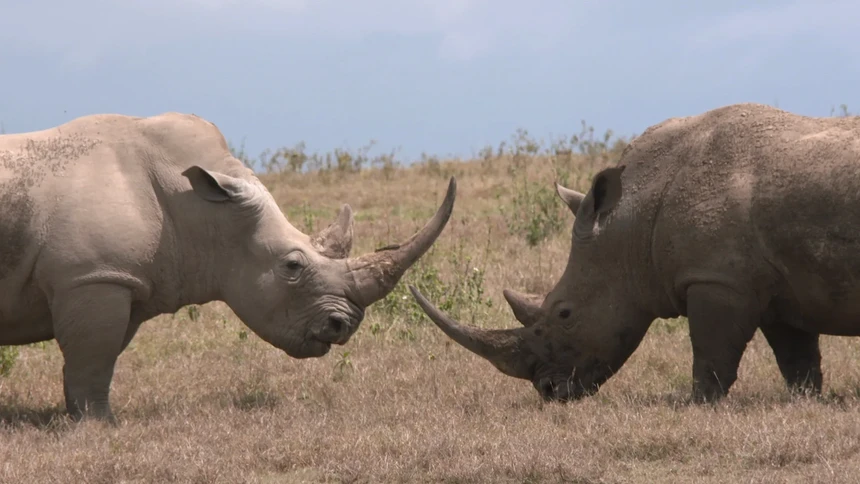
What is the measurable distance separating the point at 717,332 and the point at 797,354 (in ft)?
3.05

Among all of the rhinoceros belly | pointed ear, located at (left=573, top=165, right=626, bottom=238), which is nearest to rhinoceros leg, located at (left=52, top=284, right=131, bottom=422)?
the rhinoceros belly

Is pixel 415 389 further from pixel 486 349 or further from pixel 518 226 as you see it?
pixel 518 226

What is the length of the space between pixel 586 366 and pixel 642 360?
1384mm

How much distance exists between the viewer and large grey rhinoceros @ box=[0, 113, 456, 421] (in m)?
7.62

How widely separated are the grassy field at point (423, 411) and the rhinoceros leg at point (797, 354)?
17 cm

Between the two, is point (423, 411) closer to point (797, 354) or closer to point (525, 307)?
point (525, 307)

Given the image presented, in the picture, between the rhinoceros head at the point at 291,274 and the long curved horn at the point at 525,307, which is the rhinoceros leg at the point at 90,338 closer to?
the rhinoceros head at the point at 291,274

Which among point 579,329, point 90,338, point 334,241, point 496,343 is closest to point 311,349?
point 334,241

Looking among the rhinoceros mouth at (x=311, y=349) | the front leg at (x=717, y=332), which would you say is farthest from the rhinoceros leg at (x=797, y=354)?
the rhinoceros mouth at (x=311, y=349)

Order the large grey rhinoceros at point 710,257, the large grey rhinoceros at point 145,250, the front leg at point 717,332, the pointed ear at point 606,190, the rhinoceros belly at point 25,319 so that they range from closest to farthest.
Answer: the large grey rhinoceros at point 710,257
the front leg at point 717,332
the large grey rhinoceros at point 145,250
the rhinoceros belly at point 25,319
the pointed ear at point 606,190

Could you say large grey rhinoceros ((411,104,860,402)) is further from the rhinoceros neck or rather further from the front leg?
the rhinoceros neck

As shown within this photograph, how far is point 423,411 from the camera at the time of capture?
25.6 ft

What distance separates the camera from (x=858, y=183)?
23.7 feet

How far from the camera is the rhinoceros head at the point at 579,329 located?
8.05 m
